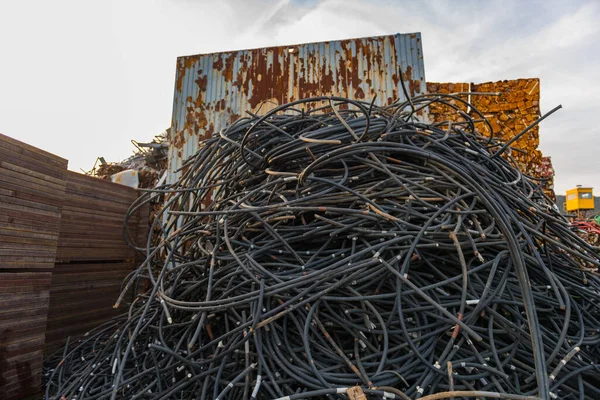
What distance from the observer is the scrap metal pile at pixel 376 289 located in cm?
129

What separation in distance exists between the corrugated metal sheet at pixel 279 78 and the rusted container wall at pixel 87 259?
2.64ft

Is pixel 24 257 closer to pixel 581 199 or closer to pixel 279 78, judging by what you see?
pixel 279 78

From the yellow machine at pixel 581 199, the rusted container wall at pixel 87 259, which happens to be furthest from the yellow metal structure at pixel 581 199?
the rusted container wall at pixel 87 259

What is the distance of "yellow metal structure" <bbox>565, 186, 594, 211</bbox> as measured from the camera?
13188 millimetres

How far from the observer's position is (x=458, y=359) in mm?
1310

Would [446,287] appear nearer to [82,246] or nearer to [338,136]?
[338,136]

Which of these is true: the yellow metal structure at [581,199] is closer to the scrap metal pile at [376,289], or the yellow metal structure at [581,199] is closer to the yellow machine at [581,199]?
the yellow machine at [581,199]

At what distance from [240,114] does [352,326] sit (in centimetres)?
292

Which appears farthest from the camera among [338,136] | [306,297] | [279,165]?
[279,165]

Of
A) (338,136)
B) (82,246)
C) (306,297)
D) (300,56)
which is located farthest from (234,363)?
(300,56)

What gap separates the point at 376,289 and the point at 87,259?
2.74 meters

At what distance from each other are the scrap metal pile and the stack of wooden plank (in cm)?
30

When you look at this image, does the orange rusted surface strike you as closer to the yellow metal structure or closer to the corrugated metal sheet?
the corrugated metal sheet

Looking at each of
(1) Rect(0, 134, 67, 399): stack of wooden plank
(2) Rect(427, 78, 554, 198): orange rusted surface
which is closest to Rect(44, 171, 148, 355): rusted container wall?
(1) Rect(0, 134, 67, 399): stack of wooden plank
